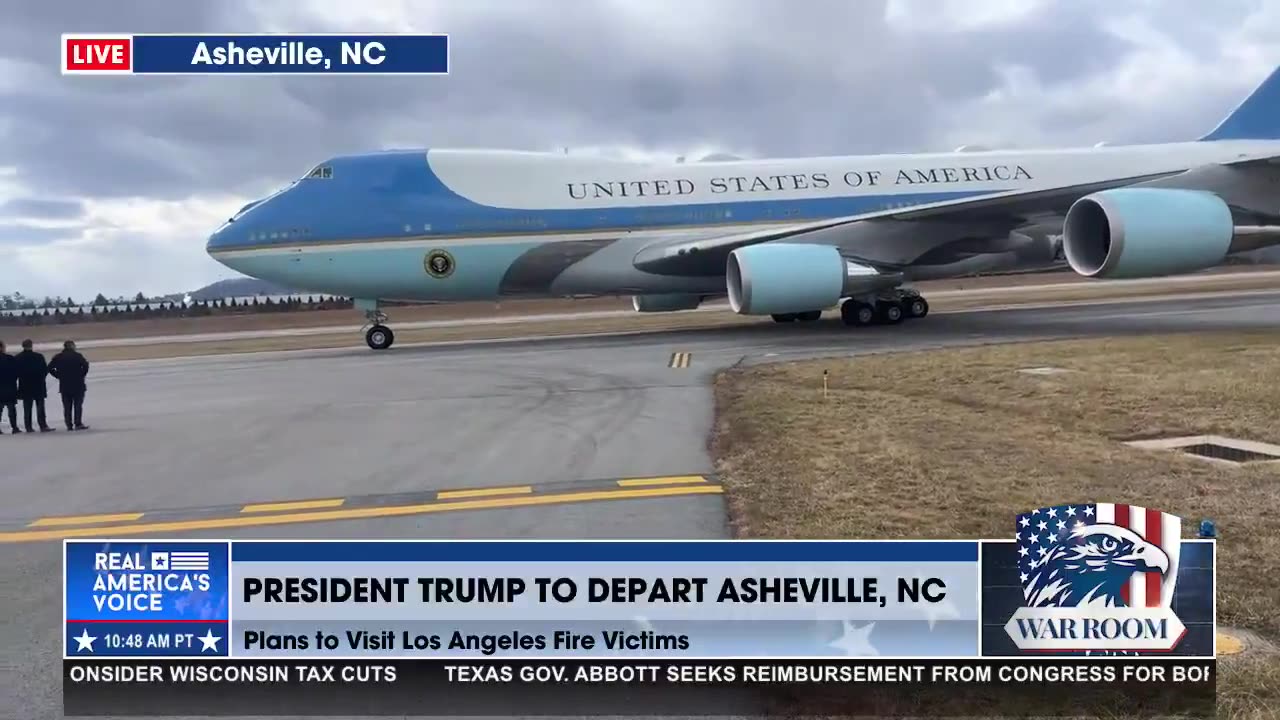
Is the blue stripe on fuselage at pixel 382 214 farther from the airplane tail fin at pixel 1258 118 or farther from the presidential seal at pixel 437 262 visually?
the airplane tail fin at pixel 1258 118

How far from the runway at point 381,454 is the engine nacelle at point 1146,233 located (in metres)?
1.47

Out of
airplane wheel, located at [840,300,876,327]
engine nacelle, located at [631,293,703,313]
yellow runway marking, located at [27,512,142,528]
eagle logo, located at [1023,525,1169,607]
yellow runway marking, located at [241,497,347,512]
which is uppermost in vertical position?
engine nacelle, located at [631,293,703,313]

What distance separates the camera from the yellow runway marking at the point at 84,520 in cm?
620

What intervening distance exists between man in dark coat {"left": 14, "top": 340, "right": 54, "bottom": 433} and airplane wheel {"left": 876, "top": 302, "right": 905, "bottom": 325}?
1696 cm

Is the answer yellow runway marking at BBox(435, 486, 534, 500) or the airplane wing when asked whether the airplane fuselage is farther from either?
yellow runway marking at BBox(435, 486, 534, 500)

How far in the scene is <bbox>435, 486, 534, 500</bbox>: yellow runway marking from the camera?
21.6 feet

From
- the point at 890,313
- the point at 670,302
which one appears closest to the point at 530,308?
the point at 670,302

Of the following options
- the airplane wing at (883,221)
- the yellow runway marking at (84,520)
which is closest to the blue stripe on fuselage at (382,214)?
the airplane wing at (883,221)


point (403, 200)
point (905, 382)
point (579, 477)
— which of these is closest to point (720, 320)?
point (403, 200)

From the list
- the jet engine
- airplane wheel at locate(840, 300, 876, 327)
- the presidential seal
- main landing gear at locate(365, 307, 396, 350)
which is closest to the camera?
the jet engine

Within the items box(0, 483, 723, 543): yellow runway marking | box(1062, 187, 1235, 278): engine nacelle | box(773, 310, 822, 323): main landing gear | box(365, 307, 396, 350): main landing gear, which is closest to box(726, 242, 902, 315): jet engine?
box(773, 310, 822, 323): main landing gear

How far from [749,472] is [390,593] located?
150 inches

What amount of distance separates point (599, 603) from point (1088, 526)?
194 cm

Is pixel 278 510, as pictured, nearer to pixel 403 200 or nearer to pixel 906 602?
pixel 906 602
